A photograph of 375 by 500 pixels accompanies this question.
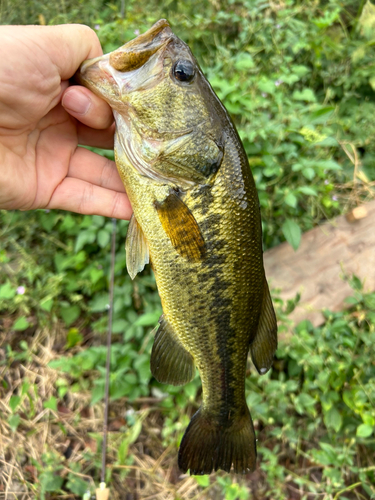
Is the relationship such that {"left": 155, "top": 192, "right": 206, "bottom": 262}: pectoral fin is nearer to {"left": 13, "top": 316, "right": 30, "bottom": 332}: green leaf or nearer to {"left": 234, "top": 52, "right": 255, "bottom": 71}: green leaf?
{"left": 234, "top": 52, "right": 255, "bottom": 71}: green leaf

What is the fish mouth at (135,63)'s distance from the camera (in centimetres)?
132

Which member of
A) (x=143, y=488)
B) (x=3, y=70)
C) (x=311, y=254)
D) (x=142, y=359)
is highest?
(x=3, y=70)

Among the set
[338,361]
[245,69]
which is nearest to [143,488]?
[338,361]

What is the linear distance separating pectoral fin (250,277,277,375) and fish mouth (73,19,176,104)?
1.10 m

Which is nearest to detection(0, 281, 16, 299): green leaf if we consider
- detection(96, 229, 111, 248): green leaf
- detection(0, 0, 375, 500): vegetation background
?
detection(0, 0, 375, 500): vegetation background

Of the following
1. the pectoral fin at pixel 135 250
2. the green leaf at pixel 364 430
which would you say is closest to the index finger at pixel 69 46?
the pectoral fin at pixel 135 250

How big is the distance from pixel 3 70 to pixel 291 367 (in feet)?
7.64

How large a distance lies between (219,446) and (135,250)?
1.08 meters

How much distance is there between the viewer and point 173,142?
4.63ft

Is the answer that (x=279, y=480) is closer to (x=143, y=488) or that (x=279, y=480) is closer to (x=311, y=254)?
(x=143, y=488)

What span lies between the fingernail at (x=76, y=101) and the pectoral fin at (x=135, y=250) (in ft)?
1.79

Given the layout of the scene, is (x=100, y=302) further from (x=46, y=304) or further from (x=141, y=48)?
(x=141, y=48)

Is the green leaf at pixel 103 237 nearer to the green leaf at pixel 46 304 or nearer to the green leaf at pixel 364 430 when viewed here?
the green leaf at pixel 46 304

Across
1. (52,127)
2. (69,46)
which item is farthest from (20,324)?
(69,46)
